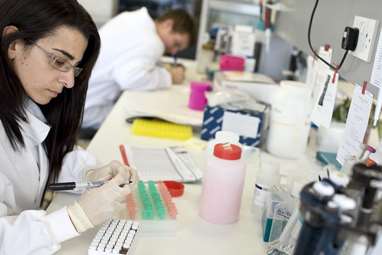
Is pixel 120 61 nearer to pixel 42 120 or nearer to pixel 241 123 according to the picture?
pixel 241 123

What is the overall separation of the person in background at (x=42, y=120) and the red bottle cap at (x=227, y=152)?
231 millimetres

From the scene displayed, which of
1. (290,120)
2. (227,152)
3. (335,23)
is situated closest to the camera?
(227,152)

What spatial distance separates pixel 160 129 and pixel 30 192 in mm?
647

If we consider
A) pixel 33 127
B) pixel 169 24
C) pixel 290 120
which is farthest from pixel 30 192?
pixel 169 24

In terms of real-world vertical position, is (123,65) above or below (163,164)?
above

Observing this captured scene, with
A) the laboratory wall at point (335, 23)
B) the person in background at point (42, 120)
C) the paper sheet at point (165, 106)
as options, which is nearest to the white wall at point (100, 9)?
the paper sheet at point (165, 106)

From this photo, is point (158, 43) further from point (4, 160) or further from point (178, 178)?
point (4, 160)

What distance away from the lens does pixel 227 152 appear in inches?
43.2

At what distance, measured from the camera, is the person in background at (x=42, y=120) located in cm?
93

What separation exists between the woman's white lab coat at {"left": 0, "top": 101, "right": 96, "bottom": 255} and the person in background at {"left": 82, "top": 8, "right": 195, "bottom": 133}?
42.2 inches

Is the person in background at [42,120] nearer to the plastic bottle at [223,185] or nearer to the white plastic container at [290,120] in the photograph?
the plastic bottle at [223,185]

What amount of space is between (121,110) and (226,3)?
5.29 feet

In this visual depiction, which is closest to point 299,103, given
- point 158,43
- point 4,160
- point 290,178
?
point 290,178

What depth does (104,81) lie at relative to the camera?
8.04 feet
